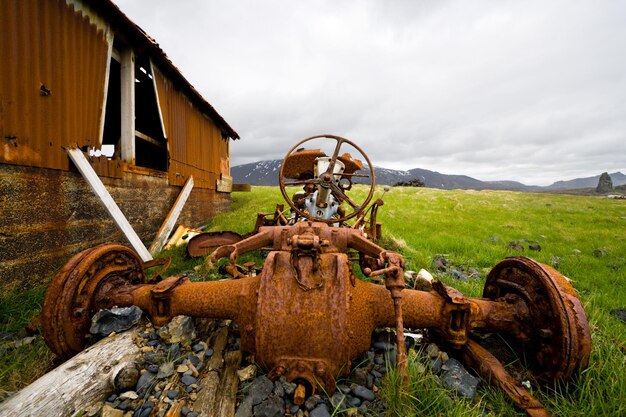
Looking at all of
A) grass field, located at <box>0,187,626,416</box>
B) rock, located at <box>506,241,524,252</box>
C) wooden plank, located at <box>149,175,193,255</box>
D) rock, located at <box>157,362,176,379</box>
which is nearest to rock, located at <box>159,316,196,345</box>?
rock, located at <box>157,362,176,379</box>

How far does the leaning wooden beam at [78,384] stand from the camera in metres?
1.40

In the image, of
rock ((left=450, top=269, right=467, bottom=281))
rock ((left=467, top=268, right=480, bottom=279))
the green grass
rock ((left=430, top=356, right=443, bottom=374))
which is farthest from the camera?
rock ((left=467, top=268, right=480, bottom=279))

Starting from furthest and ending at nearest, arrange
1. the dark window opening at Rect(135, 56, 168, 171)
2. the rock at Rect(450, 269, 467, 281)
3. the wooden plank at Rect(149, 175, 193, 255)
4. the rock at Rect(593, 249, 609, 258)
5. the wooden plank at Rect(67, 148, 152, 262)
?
the dark window opening at Rect(135, 56, 168, 171), the rock at Rect(593, 249, 609, 258), the wooden plank at Rect(149, 175, 193, 255), the rock at Rect(450, 269, 467, 281), the wooden plank at Rect(67, 148, 152, 262)

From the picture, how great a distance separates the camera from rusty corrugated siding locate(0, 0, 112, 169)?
292cm

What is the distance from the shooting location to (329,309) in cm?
152

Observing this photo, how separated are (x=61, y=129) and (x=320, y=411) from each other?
4658 millimetres

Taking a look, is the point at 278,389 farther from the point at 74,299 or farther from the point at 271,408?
the point at 74,299

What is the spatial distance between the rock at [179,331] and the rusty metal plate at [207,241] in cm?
232

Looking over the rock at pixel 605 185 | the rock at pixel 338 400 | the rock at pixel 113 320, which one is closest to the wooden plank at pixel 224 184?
the rock at pixel 113 320

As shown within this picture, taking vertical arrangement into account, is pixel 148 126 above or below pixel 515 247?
above

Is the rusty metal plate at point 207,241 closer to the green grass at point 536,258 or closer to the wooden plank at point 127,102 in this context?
the green grass at point 536,258

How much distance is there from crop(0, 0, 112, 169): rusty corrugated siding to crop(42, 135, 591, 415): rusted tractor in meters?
2.41

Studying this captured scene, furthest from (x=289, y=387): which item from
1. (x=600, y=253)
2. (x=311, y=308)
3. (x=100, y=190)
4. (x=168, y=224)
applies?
(x=600, y=253)

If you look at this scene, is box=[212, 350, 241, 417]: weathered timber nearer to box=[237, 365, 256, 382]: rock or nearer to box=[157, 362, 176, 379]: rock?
box=[237, 365, 256, 382]: rock
